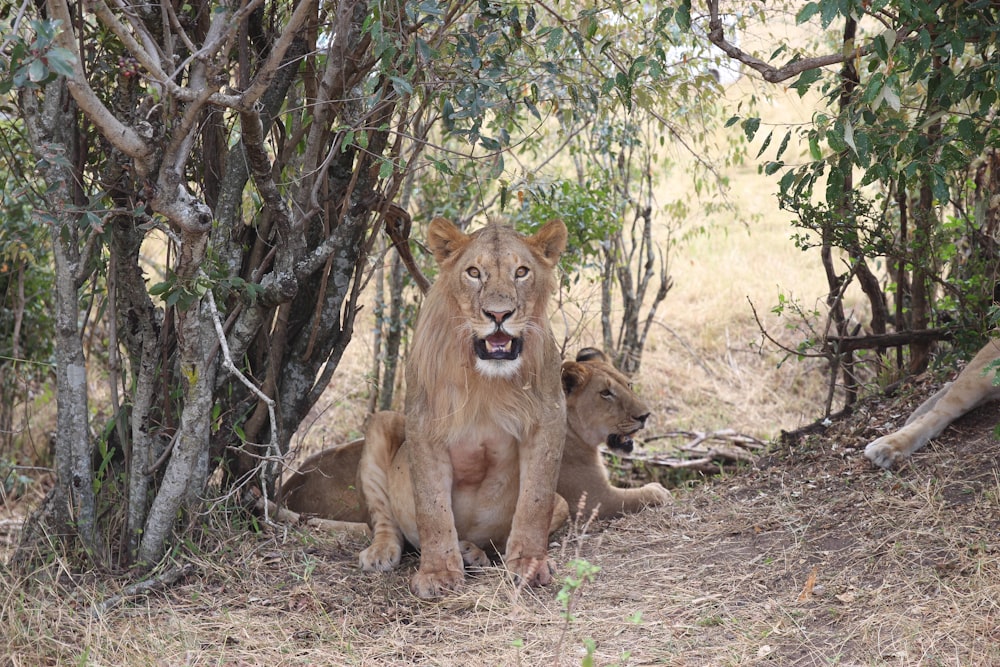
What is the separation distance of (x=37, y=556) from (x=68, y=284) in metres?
1.06

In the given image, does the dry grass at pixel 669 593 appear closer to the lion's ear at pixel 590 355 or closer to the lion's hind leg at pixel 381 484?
the lion's hind leg at pixel 381 484

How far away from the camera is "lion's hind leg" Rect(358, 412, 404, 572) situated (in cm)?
431

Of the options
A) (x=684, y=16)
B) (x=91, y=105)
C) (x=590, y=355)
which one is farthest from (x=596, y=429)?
(x=91, y=105)

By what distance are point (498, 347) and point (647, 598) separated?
102 cm

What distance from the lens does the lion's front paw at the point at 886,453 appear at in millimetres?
4504

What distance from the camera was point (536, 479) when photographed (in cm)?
404

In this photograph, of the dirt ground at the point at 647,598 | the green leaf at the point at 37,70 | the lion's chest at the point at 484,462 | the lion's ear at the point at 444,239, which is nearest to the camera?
the green leaf at the point at 37,70

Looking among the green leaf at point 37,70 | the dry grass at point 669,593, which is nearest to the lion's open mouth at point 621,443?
the dry grass at point 669,593

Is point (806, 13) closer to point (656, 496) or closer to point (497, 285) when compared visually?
point (497, 285)

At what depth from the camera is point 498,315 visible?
3773mm

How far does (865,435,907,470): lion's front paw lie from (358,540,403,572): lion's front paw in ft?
6.69

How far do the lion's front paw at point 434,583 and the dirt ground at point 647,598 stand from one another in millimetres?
58

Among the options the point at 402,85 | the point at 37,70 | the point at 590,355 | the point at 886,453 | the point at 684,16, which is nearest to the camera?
the point at 37,70

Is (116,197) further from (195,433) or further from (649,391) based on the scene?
(649,391)
